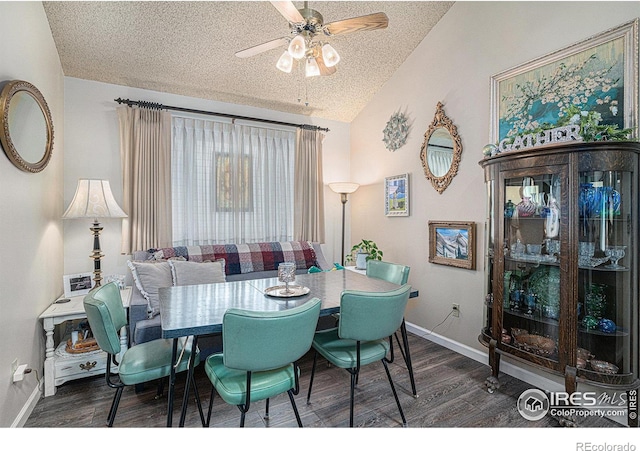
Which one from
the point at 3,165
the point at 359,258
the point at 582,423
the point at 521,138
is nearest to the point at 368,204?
the point at 359,258

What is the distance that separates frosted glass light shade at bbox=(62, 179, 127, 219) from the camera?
249 cm

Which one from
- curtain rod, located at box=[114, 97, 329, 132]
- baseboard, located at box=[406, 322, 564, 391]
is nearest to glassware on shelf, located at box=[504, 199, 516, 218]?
baseboard, located at box=[406, 322, 564, 391]

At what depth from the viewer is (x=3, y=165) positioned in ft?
5.25

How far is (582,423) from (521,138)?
1.86 meters

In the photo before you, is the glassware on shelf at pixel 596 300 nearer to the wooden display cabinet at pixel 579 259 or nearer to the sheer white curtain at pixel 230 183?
the wooden display cabinet at pixel 579 259

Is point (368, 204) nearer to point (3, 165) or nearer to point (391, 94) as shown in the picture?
point (391, 94)

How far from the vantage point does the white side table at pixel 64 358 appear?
214 cm

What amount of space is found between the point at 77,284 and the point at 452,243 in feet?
11.5

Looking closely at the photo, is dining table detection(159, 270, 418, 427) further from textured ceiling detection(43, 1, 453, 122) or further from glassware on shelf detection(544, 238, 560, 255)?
textured ceiling detection(43, 1, 453, 122)

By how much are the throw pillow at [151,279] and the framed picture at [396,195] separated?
2517 millimetres

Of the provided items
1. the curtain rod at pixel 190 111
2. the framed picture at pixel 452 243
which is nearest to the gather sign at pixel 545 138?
the framed picture at pixel 452 243

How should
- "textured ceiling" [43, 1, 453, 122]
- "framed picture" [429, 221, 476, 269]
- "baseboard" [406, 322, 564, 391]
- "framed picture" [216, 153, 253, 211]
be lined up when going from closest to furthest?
"baseboard" [406, 322, 564, 391], "textured ceiling" [43, 1, 453, 122], "framed picture" [429, 221, 476, 269], "framed picture" [216, 153, 253, 211]

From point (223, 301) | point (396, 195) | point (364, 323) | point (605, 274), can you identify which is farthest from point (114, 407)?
point (396, 195)

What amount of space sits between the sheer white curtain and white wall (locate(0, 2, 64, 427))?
3.64 ft
